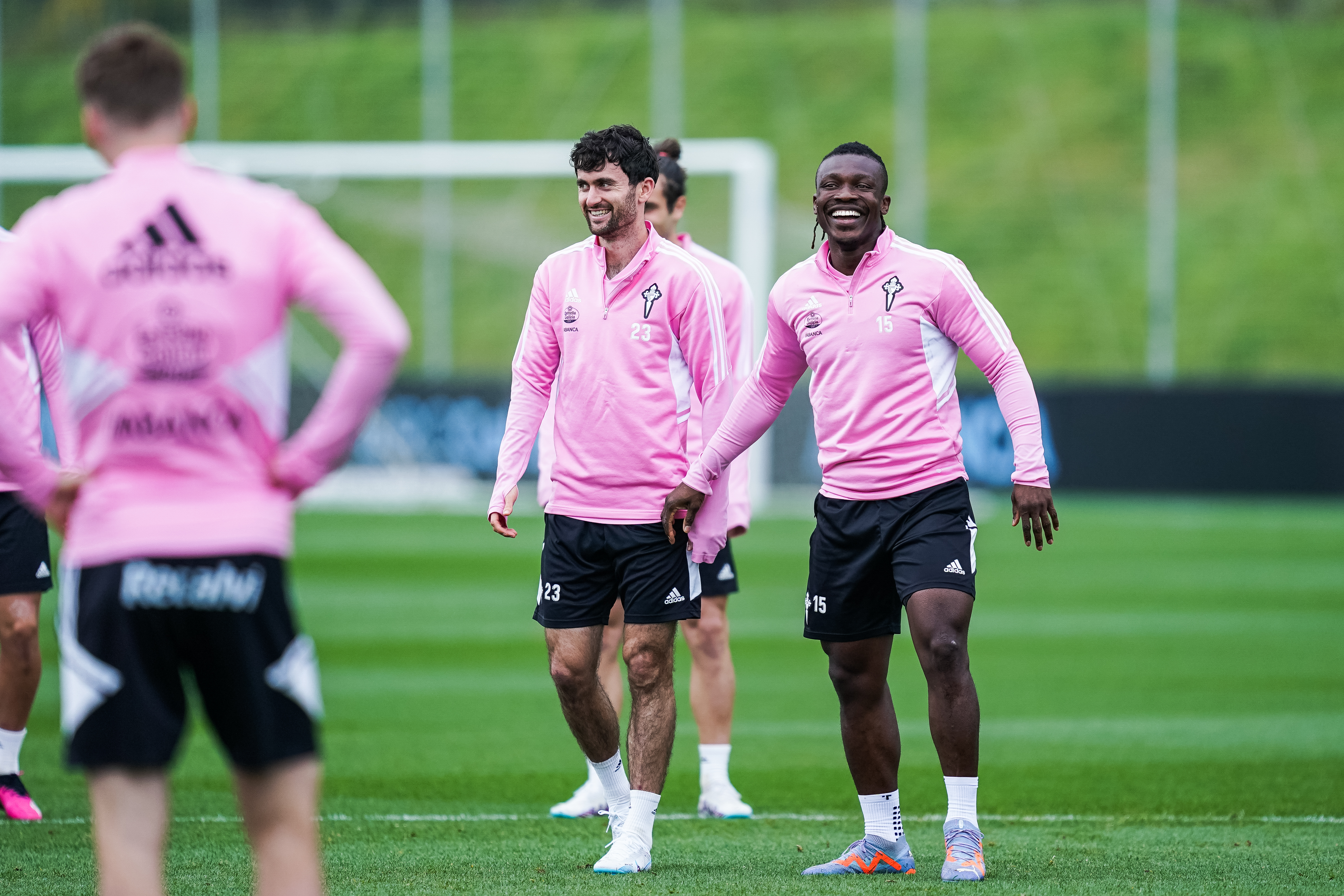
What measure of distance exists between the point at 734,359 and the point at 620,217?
1.34 m

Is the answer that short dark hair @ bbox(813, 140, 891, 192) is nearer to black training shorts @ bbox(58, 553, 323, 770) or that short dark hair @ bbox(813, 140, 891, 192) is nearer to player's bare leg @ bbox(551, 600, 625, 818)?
player's bare leg @ bbox(551, 600, 625, 818)

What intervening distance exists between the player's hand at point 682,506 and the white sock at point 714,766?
157cm

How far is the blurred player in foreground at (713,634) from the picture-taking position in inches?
265

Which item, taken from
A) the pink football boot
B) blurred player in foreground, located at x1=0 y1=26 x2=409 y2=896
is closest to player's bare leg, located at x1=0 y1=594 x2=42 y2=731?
the pink football boot

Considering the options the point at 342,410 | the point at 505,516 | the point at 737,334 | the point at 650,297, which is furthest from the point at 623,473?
the point at 342,410

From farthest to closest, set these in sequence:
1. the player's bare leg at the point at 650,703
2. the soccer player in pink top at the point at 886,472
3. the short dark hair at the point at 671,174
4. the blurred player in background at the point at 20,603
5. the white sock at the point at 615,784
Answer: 1. the short dark hair at the point at 671,174
2. the blurred player in background at the point at 20,603
3. the white sock at the point at 615,784
4. the player's bare leg at the point at 650,703
5. the soccer player in pink top at the point at 886,472

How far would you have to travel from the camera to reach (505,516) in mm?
5707

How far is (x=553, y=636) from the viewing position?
5.57 metres

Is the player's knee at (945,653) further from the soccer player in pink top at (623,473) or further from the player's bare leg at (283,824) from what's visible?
the player's bare leg at (283,824)

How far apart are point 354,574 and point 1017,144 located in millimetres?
21955

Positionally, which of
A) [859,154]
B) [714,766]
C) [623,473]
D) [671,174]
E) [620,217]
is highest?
[671,174]

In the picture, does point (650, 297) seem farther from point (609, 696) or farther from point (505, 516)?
point (609, 696)

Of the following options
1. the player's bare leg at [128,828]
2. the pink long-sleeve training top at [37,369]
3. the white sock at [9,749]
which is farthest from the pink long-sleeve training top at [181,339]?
the white sock at [9,749]

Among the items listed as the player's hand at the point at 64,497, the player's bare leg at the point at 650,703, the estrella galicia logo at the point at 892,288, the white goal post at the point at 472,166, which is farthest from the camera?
the white goal post at the point at 472,166
